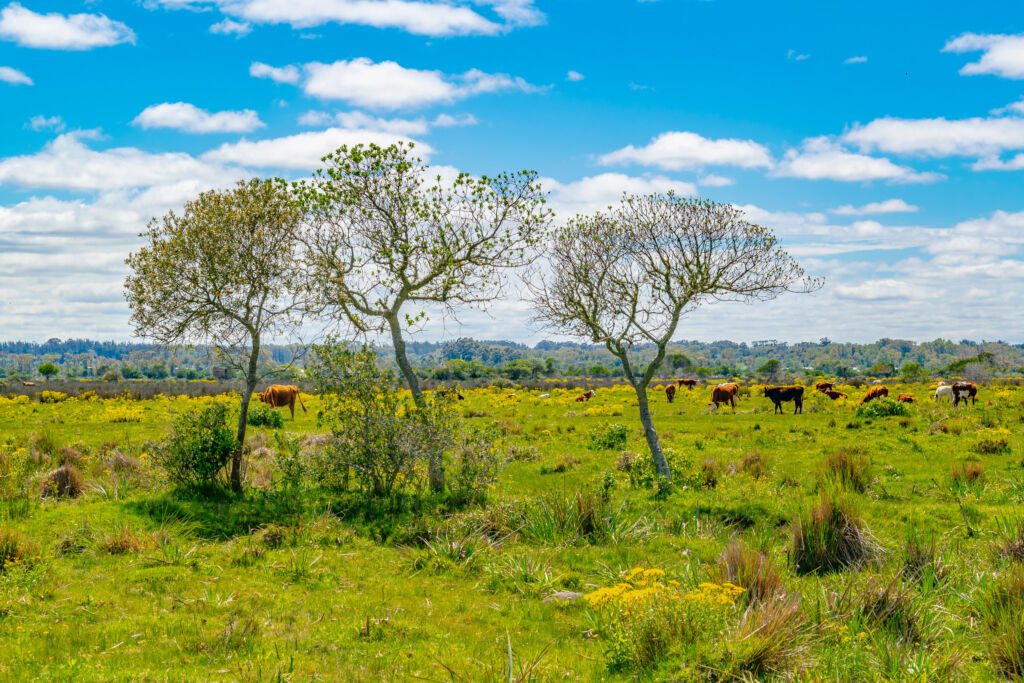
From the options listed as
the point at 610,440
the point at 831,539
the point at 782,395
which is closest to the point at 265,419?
the point at 610,440

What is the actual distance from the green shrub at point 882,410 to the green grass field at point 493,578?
1411 cm

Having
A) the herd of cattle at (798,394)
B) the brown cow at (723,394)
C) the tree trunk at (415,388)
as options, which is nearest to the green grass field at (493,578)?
the tree trunk at (415,388)

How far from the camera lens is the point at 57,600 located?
406 inches

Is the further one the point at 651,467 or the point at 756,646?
the point at 651,467

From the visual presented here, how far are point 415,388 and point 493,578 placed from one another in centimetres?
822

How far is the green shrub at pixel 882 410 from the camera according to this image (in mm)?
38250

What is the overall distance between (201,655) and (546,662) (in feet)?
Answer: 13.5

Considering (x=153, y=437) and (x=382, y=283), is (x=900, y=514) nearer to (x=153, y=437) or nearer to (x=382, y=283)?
(x=382, y=283)

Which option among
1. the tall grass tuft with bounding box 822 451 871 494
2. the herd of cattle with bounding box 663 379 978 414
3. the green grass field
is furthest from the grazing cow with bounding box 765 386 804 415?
the tall grass tuft with bounding box 822 451 871 494

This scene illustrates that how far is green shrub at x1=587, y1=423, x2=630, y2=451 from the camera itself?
→ 29067mm

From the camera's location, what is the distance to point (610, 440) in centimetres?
2945

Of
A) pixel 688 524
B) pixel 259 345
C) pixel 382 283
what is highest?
pixel 382 283

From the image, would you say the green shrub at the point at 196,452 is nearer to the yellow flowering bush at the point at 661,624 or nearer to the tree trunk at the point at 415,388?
the tree trunk at the point at 415,388

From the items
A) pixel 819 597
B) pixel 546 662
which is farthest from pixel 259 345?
pixel 819 597
